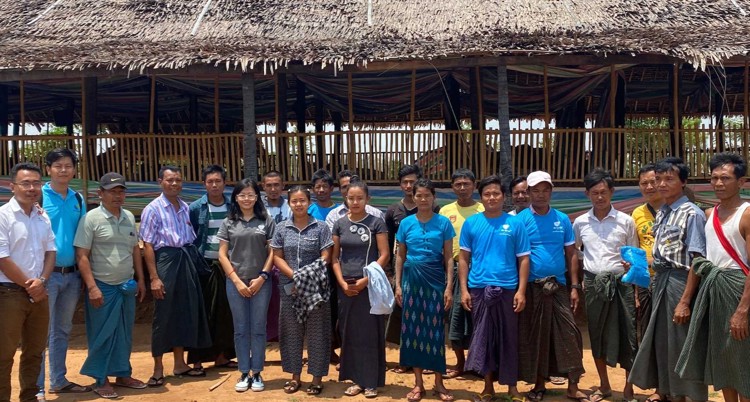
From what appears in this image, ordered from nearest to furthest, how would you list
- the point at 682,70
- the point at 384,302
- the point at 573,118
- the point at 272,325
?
the point at 384,302 < the point at 272,325 < the point at 682,70 < the point at 573,118

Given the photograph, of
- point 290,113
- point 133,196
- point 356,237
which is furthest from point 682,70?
point 133,196

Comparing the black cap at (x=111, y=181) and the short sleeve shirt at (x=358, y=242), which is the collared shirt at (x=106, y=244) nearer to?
the black cap at (x=111, y=181)

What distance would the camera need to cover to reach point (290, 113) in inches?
459

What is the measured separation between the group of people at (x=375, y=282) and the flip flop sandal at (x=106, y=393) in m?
0.01

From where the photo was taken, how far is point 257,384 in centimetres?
500

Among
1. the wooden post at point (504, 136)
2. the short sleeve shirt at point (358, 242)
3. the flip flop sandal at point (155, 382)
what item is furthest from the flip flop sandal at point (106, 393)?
the wooden post at point (504, 136)

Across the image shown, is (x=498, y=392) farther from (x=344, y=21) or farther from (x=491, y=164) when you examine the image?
(x=344, y=21)

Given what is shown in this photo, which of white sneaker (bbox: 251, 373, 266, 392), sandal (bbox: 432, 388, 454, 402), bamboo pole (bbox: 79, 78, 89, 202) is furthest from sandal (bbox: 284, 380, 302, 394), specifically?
bamboo pole (bbox: 79, 78, 89, 202)

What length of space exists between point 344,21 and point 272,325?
4.82 metres

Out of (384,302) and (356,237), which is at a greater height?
(356,237)

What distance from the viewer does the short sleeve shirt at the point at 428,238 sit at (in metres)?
4.71

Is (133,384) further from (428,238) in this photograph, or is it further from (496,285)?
(496,285)

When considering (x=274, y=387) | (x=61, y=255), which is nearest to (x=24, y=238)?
(x=61, y=255)

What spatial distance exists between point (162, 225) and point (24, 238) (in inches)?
44.8
